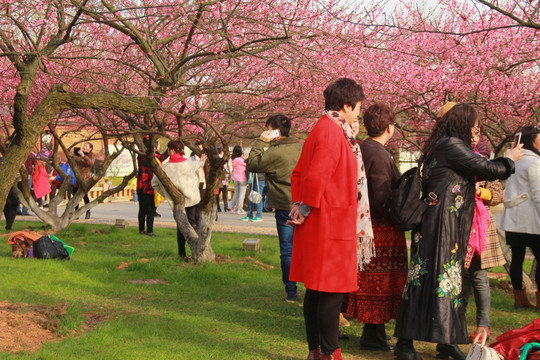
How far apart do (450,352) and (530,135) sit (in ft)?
8.12

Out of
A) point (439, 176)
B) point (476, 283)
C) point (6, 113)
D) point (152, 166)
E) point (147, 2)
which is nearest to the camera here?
point (439, 176)

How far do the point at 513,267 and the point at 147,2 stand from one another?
6.16m

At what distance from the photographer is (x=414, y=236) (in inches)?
179

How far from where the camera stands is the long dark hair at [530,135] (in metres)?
5.92

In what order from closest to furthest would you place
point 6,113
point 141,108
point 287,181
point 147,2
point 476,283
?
point 476,283, point 141,108, point 287,181, point 147,2, point 6,113

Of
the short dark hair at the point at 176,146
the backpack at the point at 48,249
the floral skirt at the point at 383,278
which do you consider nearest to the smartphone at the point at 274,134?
the floral skirt at the point at 383,278

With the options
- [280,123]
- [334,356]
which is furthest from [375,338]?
[280,123]

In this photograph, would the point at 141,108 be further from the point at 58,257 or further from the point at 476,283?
the point at 58,257

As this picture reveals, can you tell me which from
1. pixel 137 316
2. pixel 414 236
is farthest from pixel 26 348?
pixel 414 236

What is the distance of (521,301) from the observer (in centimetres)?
638

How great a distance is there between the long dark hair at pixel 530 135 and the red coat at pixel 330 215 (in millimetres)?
2593

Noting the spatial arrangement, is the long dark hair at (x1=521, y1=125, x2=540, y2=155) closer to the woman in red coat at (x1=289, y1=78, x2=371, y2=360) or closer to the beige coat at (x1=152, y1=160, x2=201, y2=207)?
the woman in red coat at (x1=289, y1=78, x2=371, y2=360)

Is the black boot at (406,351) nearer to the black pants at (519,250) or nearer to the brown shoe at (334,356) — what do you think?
the brown shoe at (334,356)

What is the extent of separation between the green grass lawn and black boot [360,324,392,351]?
0.36 feet
